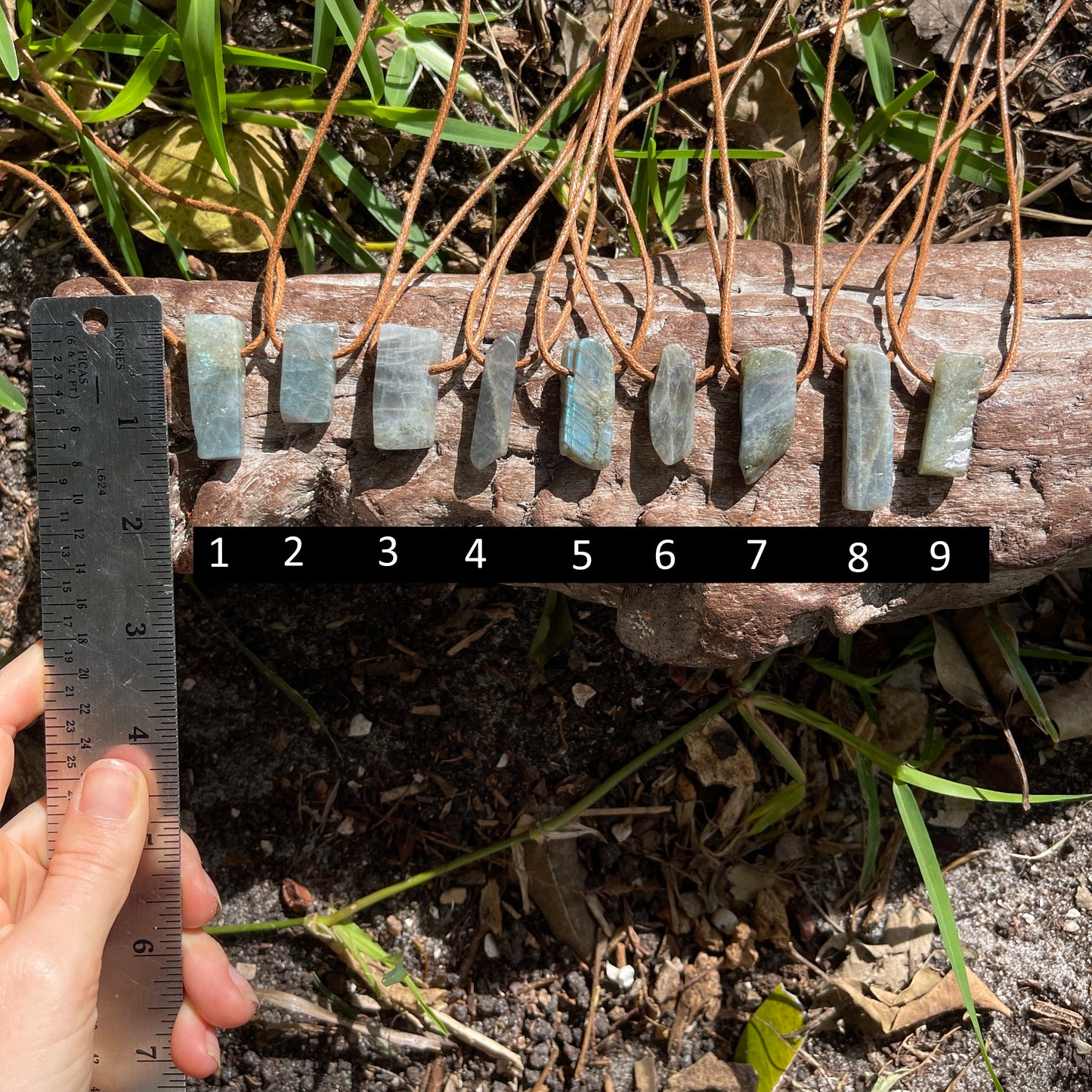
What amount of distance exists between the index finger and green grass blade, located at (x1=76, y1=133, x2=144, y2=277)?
795mm

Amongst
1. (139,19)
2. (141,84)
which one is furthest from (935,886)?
(139,19)

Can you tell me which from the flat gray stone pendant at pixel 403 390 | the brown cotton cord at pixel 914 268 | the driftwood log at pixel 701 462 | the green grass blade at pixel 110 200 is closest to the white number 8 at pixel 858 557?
the driftwood log at pixel 701 462

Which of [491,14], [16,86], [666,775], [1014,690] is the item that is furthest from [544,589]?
[16,86]

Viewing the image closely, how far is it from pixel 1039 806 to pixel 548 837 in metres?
1.08

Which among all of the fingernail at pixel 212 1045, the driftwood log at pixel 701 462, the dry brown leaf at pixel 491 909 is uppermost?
the driftwood log at pixel 701 462

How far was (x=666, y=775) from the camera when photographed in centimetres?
195

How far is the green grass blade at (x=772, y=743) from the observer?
1.82 m

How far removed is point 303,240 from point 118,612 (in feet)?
2.86

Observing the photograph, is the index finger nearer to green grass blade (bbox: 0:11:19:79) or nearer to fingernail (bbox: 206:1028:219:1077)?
fingernail (bbox: 206:1028:219:1077)

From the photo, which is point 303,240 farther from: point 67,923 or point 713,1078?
point 713,1078

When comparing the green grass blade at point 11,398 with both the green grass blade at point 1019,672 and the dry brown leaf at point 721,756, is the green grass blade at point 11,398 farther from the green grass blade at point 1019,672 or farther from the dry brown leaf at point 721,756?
the green grass blade at point 1019,672

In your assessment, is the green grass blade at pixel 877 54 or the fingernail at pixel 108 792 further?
the green grass blade at pixel 877 54

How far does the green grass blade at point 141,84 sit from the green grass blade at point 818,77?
1.25m

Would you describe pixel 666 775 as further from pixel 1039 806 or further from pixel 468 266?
pixel 468 266
